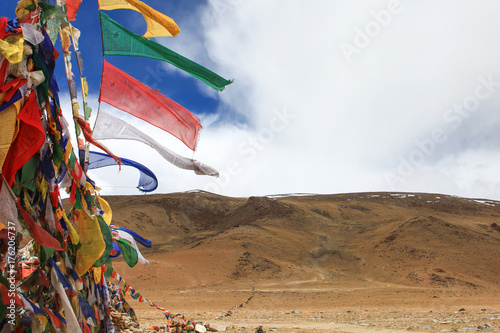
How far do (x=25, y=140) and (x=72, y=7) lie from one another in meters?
1.99

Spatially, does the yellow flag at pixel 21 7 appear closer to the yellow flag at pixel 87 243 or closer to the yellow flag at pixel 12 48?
the yellow flag at pixel 12 48

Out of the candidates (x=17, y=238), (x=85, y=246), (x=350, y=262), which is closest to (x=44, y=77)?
(x=17, y=238)

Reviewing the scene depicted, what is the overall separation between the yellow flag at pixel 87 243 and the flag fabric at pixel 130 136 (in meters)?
0.94

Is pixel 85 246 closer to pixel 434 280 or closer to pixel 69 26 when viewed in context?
pixel 69 26

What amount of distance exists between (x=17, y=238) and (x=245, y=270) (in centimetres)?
3005

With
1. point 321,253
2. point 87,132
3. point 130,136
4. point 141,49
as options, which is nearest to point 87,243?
point 87,132

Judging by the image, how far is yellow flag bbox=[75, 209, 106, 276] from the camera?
405 cm

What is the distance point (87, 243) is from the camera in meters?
4.09

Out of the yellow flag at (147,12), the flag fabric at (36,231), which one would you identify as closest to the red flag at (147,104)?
the yellow flag at (147,12)

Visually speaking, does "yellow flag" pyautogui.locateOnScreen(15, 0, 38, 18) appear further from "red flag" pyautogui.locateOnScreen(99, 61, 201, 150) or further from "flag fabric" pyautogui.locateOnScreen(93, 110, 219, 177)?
"flag fabric" pyautogui.locateOnScreen(93, 110, 219, 177)

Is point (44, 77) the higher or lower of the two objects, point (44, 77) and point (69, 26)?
the lower

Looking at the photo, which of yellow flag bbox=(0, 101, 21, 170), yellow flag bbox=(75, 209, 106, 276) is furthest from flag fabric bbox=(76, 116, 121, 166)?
yellow flag bbox=(0, 101, 21, 170)

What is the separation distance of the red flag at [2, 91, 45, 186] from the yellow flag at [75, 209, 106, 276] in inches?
53.6

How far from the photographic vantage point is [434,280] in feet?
89.2
